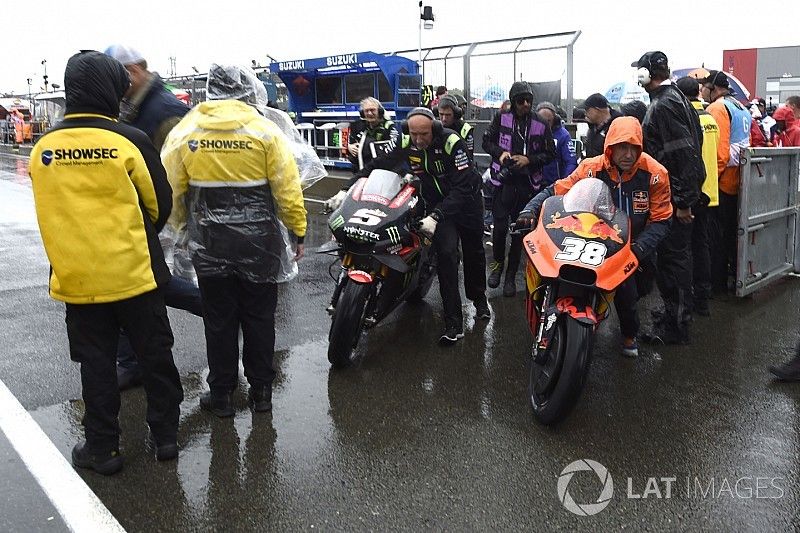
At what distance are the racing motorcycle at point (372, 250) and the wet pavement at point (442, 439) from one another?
309 millimetres

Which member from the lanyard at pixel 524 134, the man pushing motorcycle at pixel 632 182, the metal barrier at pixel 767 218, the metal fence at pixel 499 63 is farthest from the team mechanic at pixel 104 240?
the metal fence at pixel 499 63

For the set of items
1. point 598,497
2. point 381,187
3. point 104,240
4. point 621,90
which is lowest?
point 598,497

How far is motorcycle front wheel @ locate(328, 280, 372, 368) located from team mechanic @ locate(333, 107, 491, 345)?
2.75 feet

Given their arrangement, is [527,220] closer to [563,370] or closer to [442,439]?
[563,370]

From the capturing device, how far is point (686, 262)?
530cm

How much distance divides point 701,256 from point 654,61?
1.69 meters

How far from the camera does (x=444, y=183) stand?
5.57m

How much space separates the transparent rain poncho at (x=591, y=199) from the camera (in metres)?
4.13

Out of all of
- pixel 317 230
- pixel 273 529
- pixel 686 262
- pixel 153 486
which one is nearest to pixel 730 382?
pixel 686 262

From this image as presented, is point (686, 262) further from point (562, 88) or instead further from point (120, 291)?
point (562, 88)

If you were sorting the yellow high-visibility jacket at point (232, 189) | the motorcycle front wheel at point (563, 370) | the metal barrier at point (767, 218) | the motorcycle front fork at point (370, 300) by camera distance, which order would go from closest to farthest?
1. the motorcycle front wheel at point (563, 370)
2. the yellow high-visibility jacket at point (232, 189)
3. the motorcycle front fork at point (370, 300)
4. the metal barrier at point (767, 218)

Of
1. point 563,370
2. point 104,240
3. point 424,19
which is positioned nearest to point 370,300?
point 563,370

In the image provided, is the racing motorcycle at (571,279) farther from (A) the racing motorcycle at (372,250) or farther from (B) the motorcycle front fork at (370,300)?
(B) the motorcycle front fork at (370,300)

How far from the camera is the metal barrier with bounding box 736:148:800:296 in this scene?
622 centimetres
